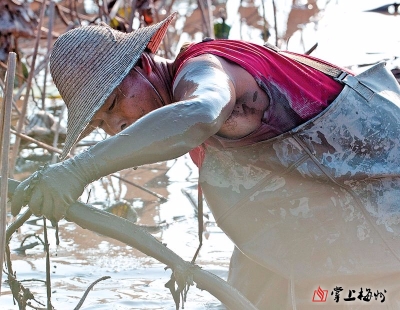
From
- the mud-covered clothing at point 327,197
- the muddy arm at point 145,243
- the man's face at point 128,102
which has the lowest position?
the muddy arm at point 145,243

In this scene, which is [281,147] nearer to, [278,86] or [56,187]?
[278,86]

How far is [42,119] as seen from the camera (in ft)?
18.1

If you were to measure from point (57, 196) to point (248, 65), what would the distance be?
2.40 feet

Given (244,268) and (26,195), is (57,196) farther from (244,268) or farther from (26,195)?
(244,268)

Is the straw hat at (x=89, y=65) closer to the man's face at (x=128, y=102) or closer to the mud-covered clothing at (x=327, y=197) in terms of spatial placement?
the man's face at (x=128, y=102)

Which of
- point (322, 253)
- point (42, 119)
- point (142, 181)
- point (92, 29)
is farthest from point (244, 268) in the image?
point (42, 119)

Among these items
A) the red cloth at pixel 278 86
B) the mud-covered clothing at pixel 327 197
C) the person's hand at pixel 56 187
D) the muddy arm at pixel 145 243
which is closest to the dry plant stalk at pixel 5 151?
the person's hand at pixel 56 187

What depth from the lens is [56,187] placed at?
5.94 ft

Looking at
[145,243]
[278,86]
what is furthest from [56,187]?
[278,86]

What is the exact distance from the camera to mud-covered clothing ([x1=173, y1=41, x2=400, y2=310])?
238cm

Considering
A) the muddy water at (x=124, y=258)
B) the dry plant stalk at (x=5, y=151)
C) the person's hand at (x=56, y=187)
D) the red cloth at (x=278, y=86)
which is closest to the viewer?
Answer: the person's hand at (x=56, y=187)

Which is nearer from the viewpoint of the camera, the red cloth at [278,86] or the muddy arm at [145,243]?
the muddy arm at [145,243]

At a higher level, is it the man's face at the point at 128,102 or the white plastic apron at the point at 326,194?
the man's face at the point at 128,102

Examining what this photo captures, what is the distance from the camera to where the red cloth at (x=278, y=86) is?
231 centimetres
